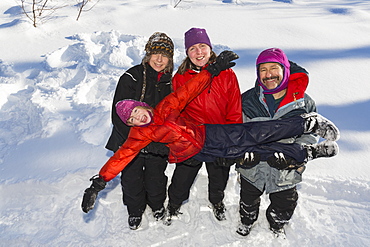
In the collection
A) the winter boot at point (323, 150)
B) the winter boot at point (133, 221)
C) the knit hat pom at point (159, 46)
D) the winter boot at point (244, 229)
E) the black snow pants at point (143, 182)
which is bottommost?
the winter boot at point (133, 221)

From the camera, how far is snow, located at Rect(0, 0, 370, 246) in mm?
2455

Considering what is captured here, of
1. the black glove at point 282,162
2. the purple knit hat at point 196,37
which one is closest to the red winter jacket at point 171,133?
the purple knit hat at point 196,37

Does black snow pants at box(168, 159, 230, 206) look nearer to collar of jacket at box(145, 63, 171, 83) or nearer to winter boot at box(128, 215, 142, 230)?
winter boot at box(128, 215, 142, 230)

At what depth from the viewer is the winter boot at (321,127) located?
1.81 metres

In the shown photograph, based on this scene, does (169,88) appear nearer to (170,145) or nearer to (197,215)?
(170,145)

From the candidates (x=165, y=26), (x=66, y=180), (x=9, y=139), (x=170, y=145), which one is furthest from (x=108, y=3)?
(x=170, y=145)

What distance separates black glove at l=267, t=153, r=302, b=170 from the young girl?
4 cm

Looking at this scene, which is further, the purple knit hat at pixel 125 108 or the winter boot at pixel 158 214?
the winter boot at pixel 158 214

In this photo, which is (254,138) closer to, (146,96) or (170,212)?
(146,96)

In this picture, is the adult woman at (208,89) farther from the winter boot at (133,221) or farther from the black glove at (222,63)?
the winter boot at (133,221)

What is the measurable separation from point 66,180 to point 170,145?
147cm

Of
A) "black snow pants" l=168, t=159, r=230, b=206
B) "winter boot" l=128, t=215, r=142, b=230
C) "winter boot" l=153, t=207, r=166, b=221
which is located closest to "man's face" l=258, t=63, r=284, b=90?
"black snow pants" l=168, t=159, r=230, b=206

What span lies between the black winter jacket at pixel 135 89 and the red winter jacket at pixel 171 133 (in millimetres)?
138

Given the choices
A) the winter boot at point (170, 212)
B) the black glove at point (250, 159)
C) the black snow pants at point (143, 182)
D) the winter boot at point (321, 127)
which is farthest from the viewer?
the winter boot at point (170, 212)
